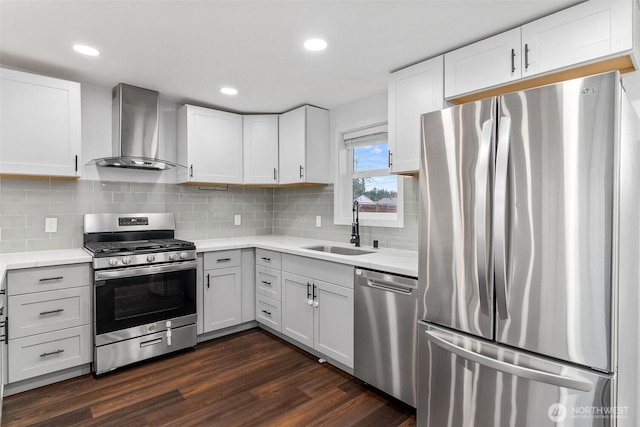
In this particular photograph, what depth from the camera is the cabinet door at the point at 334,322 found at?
2.60 metres

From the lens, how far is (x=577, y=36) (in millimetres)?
1748

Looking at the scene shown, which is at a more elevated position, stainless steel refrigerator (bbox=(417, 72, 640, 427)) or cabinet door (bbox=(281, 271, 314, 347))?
stainless steel refrigerator (bbox=(417, 72, 640, 427))

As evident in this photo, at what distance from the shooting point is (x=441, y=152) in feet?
5.79

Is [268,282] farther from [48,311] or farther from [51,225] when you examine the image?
[51,225]

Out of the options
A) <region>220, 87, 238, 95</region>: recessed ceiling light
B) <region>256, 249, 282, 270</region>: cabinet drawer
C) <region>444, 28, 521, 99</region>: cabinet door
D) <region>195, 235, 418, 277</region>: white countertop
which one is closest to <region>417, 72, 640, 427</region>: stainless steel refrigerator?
<region>195, 235, 418, 277</region>: white countertop

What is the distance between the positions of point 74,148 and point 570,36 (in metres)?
3.36

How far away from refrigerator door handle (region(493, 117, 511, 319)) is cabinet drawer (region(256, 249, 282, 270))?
2.09 metres

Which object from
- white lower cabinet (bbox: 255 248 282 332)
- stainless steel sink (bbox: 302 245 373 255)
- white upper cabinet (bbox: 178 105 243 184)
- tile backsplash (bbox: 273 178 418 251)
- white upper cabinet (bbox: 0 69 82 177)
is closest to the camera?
white upper cabinet (bbox: 0 69 82 177)

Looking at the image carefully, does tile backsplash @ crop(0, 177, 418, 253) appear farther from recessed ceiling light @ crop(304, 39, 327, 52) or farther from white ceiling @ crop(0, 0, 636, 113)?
recessed ceiling light @ crop(304, 39, 327, 52)

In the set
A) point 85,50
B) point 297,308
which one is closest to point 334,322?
point 297,308

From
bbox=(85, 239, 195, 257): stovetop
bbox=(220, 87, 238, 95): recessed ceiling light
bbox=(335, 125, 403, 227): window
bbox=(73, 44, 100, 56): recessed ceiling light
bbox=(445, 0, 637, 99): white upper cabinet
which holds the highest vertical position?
bbox=(220, 87, 238, 95): recessed ceiling light

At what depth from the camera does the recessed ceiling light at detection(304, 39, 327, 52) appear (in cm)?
221

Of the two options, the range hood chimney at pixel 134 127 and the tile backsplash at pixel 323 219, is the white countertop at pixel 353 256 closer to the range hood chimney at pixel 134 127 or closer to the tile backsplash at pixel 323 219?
the tile backsplash at pixel 323 219

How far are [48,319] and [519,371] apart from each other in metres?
2.93
